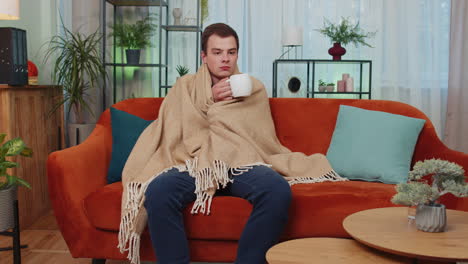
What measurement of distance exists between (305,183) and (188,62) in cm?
285

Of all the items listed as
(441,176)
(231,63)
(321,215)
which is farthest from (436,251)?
(231,63)

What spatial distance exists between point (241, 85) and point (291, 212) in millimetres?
565

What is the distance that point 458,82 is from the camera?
4.49 meters

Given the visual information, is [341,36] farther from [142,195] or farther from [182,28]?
[142,195]

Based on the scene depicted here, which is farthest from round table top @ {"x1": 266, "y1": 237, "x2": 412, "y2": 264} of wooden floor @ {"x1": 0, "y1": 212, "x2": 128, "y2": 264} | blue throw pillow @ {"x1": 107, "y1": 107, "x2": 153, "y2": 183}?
wooden floor @ {"x1": 0, "y1": 212, "x2": 128, "y2": 264}

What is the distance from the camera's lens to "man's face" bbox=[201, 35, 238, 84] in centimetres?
Answer: 222

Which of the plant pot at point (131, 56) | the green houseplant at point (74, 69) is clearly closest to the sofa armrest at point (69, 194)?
the green houseplant at point (74, 69)

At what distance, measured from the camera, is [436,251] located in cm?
124

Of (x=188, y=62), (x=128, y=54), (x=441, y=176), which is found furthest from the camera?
(x=188, y=62)

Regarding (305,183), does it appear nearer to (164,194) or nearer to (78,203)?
(164,194)

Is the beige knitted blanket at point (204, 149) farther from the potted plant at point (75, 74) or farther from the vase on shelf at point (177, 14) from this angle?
the vase on shelf at point (177, 14)

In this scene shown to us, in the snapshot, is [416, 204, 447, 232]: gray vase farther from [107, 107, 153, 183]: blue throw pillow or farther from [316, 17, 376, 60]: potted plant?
[316, 17, 376, 60]: potted plant

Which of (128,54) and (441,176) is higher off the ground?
(128,54)

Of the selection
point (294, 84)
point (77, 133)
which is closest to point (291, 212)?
point (77, 133)
